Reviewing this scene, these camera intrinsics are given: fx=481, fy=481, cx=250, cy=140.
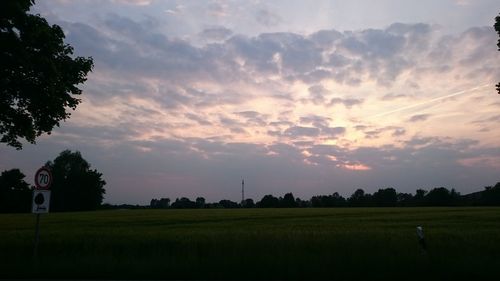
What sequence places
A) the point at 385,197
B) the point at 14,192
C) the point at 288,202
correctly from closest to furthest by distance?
1. the point at 14,192
2. the point at 288,202
3. the point at 385,197

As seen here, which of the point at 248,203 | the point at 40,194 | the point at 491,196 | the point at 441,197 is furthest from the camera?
the point at 248,203

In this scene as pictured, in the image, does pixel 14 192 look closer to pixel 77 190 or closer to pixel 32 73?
pixel 77 190

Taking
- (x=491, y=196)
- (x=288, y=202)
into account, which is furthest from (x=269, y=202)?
→ (x=491, y=196)

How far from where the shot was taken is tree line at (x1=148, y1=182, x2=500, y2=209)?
127 meters

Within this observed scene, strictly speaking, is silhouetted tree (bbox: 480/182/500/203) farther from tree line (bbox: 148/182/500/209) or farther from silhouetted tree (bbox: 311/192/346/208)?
silhouetted tree (bbox: 311/192/346/208)

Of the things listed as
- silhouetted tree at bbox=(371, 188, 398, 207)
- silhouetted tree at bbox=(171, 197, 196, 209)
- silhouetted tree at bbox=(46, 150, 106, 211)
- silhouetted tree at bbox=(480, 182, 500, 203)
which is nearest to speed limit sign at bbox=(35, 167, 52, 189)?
silhouetted tree at bbox=(480, 182, 500, 203)

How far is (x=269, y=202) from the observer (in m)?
153

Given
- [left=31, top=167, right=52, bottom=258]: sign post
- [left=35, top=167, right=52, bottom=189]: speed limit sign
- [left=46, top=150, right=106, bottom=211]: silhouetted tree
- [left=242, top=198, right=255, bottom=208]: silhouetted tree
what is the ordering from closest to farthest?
1. [left=31, top=167, right=52, bottom=258]: sign post
2. [left=35, top=167, right=52, bottom=189]: speed limit sign
3. [left=46, top=150, right=106, bottom=211]: silhouetted tree
4. [left=242, top=198, right=255, bottom=208]: silhouetted tree

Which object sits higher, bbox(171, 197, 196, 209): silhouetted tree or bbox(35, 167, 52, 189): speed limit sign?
bbox(171, 197, 196, 209): silhouetted tree

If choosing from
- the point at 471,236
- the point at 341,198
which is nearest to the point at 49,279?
the point at 471,236

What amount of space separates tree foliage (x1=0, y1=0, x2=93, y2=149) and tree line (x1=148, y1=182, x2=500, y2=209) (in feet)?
380

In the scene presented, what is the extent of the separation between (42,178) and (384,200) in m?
152

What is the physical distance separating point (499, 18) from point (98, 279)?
1529 centimetres

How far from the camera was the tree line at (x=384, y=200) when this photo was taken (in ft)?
417
